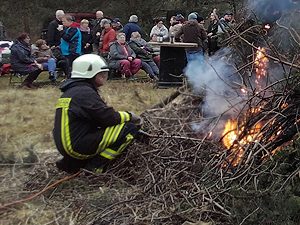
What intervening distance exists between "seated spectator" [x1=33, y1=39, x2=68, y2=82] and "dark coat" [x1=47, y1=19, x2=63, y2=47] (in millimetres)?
303

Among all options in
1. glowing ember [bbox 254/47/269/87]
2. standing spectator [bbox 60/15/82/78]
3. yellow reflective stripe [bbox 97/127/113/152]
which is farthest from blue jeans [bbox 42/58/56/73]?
glowing ember [bbox 254/47/269/87]

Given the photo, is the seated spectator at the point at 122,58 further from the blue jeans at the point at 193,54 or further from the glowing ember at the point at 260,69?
the glowing ember at the point at 260,69

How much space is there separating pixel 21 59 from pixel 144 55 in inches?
120

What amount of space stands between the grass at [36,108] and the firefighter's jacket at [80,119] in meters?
1.28

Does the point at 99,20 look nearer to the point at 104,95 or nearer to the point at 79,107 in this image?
the point at 104,95

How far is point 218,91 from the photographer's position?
6297mm

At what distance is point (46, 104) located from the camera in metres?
9.91

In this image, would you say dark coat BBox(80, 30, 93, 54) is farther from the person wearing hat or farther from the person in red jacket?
the person wearing hat

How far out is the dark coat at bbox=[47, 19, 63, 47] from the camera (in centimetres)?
1320

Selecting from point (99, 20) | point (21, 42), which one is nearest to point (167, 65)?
point (21, 42)

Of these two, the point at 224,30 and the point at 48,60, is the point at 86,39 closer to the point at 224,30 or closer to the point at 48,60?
the point at 48,60

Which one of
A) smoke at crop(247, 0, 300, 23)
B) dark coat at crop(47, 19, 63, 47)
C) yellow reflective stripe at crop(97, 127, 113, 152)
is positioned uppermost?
smoke at crop(247, 0, 300, 23)

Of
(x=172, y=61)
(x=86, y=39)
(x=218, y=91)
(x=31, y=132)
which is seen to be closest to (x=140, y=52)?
(x=86, y=39)

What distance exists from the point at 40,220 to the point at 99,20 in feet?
34.2
